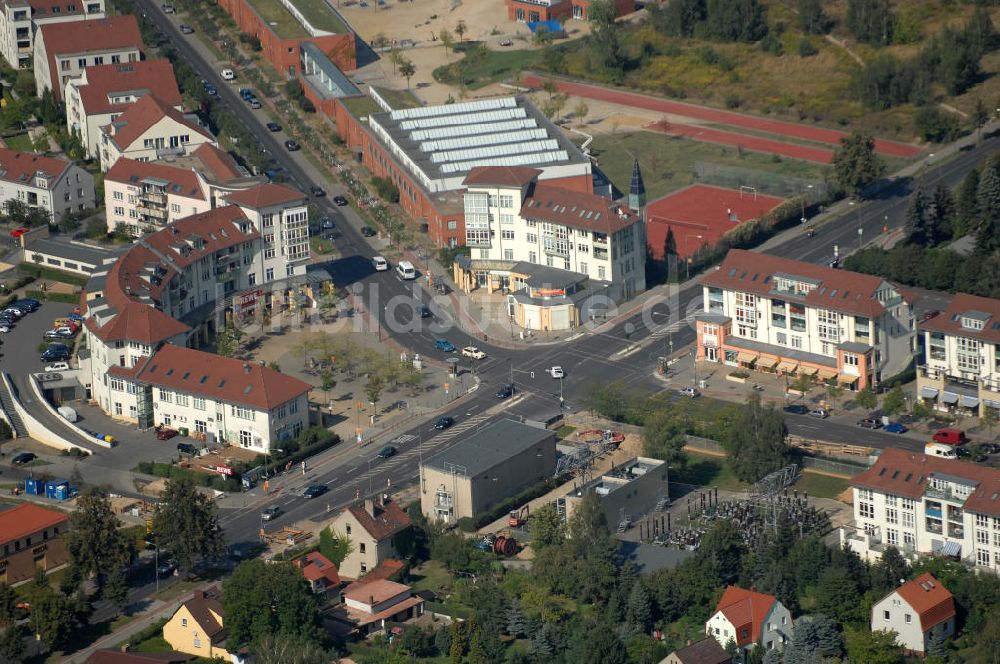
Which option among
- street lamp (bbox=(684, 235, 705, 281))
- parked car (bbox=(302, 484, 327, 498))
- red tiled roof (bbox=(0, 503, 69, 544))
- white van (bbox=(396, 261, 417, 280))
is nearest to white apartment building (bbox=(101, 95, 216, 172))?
white van (bbox=(396, 261, 417, 280))

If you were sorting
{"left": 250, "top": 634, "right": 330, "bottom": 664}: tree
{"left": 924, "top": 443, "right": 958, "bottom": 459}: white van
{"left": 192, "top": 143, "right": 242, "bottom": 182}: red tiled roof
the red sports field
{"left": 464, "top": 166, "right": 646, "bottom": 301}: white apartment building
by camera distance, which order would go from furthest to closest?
{"left": 192, "top": 143, "right": 242, "bottom": 182}: red tiled roof < the red sports field < {"left": 464, "top": 166, "right": 646, "bottom": 301}: white apartment building < {"left": 924, "top": 443, "right": 958, "bottom": 459}: white van < {"left": 250, "top": 634, "right": 330, "bottom": 664}: tree

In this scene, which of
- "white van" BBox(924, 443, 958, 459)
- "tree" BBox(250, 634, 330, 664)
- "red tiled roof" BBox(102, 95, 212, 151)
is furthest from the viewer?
"red tiled roof" BBox(102, 95, 212, 151)

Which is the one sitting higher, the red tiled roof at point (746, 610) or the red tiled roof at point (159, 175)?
the red tiled roof at point (159, 175)

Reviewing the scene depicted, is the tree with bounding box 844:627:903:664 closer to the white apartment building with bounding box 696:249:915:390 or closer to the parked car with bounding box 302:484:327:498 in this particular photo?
the white apartment building with bounding box 696:249:915:390

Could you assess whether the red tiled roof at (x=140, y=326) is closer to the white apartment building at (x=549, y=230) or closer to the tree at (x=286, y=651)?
the white apartment building at (x=549, y=230)

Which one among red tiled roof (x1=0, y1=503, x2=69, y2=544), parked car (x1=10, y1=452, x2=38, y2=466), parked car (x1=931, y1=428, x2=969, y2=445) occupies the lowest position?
parked car (x1=931, y1=428, x2=969, y2=445)

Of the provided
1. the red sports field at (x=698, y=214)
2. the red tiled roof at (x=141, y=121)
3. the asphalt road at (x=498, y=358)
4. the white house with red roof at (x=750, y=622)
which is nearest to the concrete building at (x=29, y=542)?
the asphalt road at (x=498, y=358)
